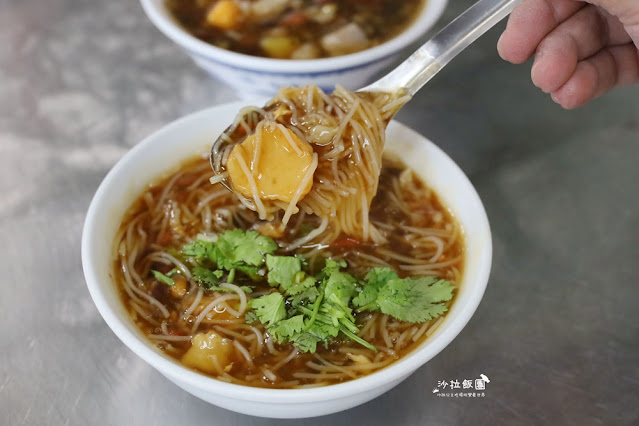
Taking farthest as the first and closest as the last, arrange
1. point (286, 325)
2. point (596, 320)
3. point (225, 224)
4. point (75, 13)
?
point (75, 13) < point (596, 320) < point (225, 224) < point (286, 325)

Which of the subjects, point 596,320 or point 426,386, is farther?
point 596,320

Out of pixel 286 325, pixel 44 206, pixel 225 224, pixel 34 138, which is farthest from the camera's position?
pixel 34 138

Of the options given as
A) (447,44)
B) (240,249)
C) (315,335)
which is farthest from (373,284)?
(447,44)

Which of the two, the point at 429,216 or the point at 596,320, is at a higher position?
the point at 429,216

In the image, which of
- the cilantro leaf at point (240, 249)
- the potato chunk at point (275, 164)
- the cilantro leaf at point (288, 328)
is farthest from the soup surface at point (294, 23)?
the cilantro leaf at point (288, 328)

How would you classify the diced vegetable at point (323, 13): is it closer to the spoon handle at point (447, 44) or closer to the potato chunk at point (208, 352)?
the spoon handle at point (447, 44)

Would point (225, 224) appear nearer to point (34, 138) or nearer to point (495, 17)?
point (495, 17)

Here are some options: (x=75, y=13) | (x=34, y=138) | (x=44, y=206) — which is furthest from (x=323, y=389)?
(x=75, y=13)
